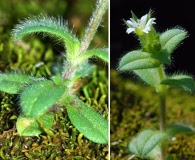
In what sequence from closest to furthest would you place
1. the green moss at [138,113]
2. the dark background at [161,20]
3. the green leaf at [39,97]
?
the green leaf at [39,97] < the green moss at [138,113] < the dark background at [161,20]

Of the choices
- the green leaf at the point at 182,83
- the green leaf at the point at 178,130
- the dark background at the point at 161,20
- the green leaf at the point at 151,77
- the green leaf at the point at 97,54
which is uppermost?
the dark background at the point at 161,20

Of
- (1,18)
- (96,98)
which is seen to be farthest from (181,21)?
(1,18)

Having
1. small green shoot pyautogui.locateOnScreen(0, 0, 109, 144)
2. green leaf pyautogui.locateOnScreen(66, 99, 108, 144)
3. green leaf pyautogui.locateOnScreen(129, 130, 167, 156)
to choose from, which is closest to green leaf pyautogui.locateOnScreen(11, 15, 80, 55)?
small green shoot pyautogui.locateOnScreen(0, 0, 109, 144)

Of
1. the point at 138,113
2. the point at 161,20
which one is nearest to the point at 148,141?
the point at 138,113

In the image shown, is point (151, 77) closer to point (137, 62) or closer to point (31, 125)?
point (137, 62)

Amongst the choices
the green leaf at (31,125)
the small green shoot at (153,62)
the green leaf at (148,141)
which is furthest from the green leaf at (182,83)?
the green leaf at (31,125)

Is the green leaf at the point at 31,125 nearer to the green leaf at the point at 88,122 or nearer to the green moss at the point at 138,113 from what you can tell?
the green leaf at the point at 88,122

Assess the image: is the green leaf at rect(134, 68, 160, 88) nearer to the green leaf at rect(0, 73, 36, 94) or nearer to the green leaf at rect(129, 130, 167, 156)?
the green leaf at rect(129, 130, 167, 156)
